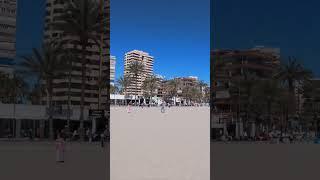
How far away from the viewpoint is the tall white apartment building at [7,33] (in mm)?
52594

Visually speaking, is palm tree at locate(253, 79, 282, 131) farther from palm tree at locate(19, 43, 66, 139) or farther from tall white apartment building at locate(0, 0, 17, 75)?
tall white apartment building at locate(0, 0, 17, 75)

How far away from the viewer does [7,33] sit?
53562mm

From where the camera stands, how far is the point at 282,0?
46875 millimetres

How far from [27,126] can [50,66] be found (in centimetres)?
964

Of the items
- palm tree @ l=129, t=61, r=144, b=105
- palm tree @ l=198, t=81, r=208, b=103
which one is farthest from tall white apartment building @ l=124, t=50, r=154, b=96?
palm tree @ l=198, t=81, r=208, b=103

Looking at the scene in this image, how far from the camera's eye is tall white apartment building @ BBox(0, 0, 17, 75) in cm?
5259

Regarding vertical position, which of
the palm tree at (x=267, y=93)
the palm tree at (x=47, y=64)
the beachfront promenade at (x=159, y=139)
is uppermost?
the palm tree at (x=47, y=64)

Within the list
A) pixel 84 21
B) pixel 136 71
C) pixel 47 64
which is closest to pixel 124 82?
pixel 136 71

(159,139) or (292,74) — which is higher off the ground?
(292,74)

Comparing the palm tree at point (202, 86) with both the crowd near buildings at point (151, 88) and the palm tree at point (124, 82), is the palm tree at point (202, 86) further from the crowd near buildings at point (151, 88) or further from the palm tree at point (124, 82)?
the palm tree at point (124, 82)

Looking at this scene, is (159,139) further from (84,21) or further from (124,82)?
(84,21)

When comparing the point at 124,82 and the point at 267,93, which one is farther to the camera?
the point at 267,93

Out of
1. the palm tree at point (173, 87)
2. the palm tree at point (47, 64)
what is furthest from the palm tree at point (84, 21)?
the palm tree at point (173, 87)

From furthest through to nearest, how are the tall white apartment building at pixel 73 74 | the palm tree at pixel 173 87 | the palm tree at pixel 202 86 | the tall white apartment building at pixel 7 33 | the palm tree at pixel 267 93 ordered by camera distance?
1. the palm tree at pixel 267 93
2. the tall white apartment building at pixel 7 33
3. the tall white apartment building at pixel 73 74
4. the palm tree at pixel 202 86
5. the palm tree at pixel 173 87
